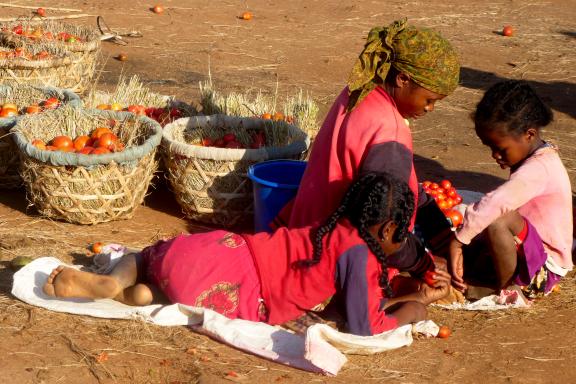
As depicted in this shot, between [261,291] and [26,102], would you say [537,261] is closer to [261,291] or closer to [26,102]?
[261,291]

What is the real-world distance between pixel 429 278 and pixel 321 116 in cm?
374

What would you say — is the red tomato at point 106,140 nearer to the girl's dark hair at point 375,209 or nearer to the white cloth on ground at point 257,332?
the white cloth on ground at point 257,332

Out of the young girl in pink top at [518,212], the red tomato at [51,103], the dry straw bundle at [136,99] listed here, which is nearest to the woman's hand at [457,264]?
the young girl in pink top at [518,212]

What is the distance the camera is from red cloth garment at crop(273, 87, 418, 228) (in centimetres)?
439

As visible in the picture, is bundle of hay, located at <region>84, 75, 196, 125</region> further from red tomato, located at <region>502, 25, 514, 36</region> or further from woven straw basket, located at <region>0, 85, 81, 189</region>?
red tomato, located at <region>502, 25, 514, 36</region>

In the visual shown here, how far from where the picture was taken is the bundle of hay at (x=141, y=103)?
6.66 m

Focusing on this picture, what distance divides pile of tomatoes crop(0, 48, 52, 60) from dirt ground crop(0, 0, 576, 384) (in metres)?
1.13

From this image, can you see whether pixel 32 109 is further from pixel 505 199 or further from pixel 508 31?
pixel 508 31

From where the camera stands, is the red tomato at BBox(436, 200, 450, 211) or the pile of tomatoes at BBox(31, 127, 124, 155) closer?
the pile of tomatoes at BBox(31, 127, 124, 155)

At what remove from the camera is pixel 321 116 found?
26.8ft

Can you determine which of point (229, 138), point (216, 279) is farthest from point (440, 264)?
point (229, 138)

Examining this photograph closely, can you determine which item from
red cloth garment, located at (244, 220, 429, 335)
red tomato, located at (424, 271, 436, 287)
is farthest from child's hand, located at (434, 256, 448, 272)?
red cloth garment, located at (244, 220, 429, 335)

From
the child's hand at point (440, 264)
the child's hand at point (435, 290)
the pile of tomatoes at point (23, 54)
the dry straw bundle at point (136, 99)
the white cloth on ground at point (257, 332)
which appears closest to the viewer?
the white cloth on ground at point (257, 332)

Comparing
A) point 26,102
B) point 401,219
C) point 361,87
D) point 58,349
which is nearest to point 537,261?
point 401,219
